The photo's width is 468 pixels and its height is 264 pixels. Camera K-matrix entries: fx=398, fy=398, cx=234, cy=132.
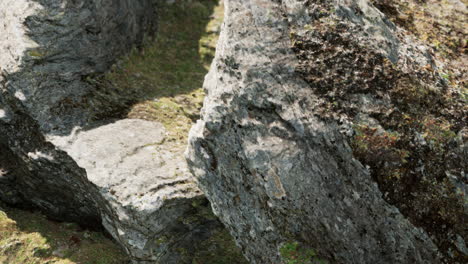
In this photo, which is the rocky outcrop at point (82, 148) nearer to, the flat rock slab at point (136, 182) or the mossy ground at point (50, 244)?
the flat rock slab at point (136, 182)

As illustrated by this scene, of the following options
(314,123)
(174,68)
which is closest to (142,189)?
(314,123)

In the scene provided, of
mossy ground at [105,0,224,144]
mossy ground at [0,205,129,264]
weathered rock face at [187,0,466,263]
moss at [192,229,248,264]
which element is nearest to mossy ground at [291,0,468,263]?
weathered rock face at [187,0,466,263]

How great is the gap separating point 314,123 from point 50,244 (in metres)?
9.08

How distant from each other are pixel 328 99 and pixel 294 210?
7.94ft

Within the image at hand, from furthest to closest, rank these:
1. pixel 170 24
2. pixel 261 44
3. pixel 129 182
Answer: pixel 170 24
pixel 129 182
pixel 261 44

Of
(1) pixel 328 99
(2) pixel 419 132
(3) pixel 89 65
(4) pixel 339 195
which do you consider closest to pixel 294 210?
(4) pixel 339 195

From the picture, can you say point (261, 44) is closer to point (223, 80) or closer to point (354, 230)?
point (223, 80)

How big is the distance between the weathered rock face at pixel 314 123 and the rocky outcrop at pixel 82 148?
7.34 feet

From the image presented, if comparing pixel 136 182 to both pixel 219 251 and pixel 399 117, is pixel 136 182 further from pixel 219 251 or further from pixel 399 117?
pixel 399 117

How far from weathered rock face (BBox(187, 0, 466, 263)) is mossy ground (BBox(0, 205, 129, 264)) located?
5407 mm

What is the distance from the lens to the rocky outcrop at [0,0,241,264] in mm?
10266

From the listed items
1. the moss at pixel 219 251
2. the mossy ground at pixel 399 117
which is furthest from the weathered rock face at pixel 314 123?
the moss at pixel 219 251

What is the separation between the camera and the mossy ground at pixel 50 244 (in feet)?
38.5

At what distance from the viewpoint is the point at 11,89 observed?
452 inches
